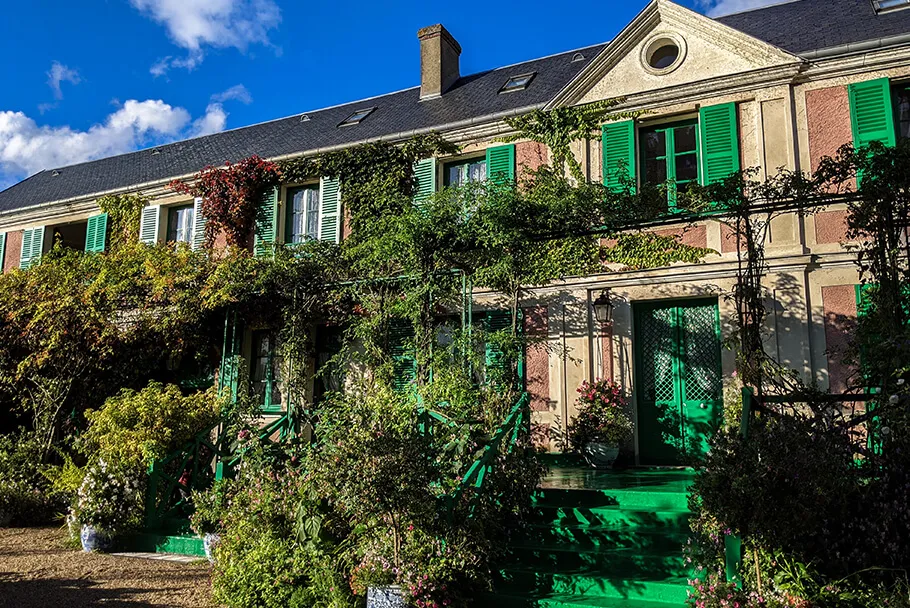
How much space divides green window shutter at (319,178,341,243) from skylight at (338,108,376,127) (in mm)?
2057

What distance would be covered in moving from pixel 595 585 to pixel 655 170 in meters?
6.12

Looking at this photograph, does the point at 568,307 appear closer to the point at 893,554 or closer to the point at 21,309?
the point at 893,554

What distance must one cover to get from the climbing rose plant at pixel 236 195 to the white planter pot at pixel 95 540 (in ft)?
18.6

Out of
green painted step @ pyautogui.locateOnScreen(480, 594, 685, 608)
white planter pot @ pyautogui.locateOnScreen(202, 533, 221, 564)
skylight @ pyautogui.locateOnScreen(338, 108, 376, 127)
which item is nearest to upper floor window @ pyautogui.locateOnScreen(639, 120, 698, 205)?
skylight @ pyautogui.locateOnScreen(338, 108, 376, 127)

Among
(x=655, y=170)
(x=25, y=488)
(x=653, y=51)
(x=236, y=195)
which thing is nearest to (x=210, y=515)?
(x=25, y=488)

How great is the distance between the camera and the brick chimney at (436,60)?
12.8 metres

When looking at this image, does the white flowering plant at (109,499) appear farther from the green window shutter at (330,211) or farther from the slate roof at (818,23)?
the slate roof at (818,23)

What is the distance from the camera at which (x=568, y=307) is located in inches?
367

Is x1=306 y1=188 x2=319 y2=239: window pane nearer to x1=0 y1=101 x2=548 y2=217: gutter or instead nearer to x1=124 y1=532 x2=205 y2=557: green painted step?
x1=0 y1=101 x2=548 y2=217: gutter

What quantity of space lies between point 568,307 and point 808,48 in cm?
442

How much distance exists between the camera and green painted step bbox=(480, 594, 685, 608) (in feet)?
15.3

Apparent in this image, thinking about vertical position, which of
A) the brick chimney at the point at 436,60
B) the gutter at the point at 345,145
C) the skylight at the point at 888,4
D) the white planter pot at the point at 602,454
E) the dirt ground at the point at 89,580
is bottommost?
the dirt ground at the point at 89,580

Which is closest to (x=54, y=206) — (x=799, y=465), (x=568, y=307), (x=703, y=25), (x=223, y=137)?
(x=223, y=137)

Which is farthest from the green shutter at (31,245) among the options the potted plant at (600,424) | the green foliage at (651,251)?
the green foliage at (651,251)
